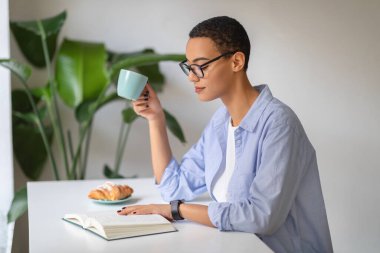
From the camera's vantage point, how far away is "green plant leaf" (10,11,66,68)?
8.67 feet

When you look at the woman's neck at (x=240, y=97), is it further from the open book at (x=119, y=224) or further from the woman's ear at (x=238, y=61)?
the open book at (x=119, y=224)

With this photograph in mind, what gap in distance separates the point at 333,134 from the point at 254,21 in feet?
2.25

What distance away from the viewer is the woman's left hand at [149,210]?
1.62 meters

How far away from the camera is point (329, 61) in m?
3.13

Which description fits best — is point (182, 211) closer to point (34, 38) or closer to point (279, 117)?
point (279, 117)

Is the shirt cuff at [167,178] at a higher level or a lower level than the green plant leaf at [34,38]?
lower

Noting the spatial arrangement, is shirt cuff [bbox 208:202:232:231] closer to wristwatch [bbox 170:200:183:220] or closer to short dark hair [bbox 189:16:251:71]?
wristwatch [bbox 170:200:183:220]

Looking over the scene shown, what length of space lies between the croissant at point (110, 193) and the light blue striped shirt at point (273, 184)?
0.24 m

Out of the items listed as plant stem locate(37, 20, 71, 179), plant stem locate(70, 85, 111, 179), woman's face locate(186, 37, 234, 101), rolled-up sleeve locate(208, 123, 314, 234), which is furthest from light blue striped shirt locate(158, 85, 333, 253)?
plant stem locate(37, 20, 71, 179)

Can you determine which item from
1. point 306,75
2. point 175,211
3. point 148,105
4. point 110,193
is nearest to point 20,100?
point 148,105

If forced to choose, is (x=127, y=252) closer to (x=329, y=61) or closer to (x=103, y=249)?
(x=103, y=249)

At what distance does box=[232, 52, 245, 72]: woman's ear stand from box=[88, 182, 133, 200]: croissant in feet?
1.54

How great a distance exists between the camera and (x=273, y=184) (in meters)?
1.53

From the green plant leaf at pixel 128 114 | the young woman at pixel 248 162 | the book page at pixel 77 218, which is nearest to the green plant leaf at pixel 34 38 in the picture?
the green plant leaf at pixel 128 114
